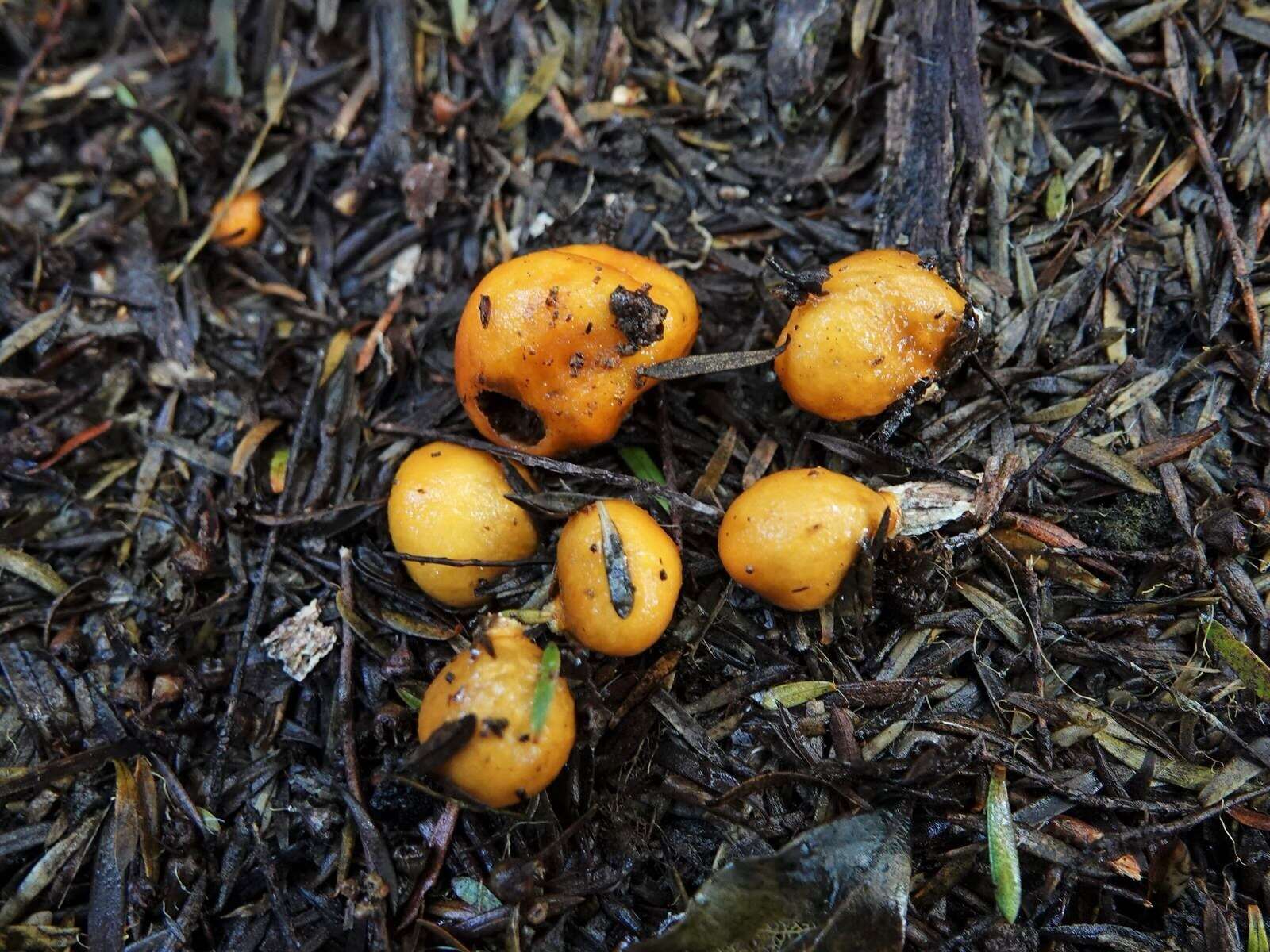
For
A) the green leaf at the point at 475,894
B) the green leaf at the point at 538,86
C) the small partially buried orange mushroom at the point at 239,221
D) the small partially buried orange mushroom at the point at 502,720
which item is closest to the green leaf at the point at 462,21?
the green leaf at the point at 538,86

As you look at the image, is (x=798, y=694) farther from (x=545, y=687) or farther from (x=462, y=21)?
Answer: (x=462, y=21)

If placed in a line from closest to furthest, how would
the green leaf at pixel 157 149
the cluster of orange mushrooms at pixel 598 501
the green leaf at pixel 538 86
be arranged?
the cluster of orange mushrooms at pixel 598 501
the green leaf at pixel 538 86
the green leaf at pixel 157 149

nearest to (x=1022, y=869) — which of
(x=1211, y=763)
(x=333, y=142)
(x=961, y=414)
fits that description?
(x=1211, y=763)

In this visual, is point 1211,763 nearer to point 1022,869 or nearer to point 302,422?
point 1022,869

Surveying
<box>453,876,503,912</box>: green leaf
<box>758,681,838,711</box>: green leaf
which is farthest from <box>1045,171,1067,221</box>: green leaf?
<box>453,876,503,912</box>: green leaf

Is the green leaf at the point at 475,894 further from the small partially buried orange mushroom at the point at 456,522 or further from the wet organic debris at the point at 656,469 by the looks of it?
the small partially buried orange mushroom at the point at 456,522

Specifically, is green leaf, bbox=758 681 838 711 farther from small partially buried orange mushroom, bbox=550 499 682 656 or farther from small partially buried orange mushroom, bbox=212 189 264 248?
small partially buried orange mushroom, bbox=212 189 264 248

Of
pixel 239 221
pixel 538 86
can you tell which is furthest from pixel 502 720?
pixel 538 86
